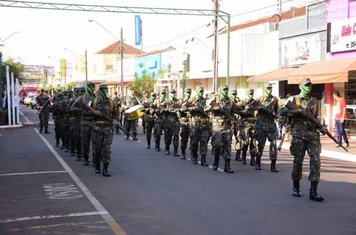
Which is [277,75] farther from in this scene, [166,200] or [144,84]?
[144,84]

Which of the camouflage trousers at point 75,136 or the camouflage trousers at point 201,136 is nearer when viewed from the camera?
the camouflage trousers at point 201,136

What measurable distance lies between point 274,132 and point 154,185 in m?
3.34

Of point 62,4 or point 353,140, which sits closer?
point 353,140

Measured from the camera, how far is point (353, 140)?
18.2 meters

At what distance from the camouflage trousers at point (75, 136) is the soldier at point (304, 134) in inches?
257

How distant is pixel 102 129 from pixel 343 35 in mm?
12336

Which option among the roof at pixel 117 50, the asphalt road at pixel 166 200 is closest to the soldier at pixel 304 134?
the asphalt road at pixel 166 200

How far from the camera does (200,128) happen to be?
1184 cm

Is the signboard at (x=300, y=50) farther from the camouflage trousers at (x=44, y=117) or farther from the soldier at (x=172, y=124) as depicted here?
the camouflage trousers at (x=44, y=117)

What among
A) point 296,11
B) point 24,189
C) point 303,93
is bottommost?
point 24,189

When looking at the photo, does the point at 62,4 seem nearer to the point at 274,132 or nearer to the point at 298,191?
the point at 274,132

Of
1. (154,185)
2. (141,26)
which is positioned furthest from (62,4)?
(141,26)

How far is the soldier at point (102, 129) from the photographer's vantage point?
33.6ft

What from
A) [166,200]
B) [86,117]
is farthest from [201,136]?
[166,200]
